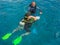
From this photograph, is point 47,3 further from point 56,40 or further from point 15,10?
point 56,40

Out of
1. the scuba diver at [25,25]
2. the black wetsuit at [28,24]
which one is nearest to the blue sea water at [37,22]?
the scuba diver at [25,25]

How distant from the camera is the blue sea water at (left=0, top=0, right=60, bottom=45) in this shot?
478 inches

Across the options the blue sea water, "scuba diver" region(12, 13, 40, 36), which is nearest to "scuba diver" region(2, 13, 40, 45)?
"scuba diver" region(12, 13, 40, 36)

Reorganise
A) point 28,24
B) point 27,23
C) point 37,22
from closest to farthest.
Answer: point 27,23 → point 28,24 → point 37,22

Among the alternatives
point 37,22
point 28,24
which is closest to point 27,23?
point 28,24

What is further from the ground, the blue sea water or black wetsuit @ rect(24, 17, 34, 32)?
black wetsuit @ rect(24, 17, 34, 32)

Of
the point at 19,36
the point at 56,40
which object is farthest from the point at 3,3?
the point at 56,40

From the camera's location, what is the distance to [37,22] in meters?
13.7

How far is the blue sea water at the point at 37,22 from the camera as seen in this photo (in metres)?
12.2

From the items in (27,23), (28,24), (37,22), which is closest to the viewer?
(27,23)

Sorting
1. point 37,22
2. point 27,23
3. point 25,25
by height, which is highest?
point 27,23

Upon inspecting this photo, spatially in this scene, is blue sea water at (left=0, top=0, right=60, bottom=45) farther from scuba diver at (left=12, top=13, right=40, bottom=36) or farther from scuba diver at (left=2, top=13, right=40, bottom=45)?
scuba diver at (left=12, top=13, right=40, bottom=36)

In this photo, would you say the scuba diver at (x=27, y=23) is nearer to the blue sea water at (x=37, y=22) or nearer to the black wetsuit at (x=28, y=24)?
the black wetsuit at (x=28, y=24)

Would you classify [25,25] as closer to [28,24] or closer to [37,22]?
[28,24]
